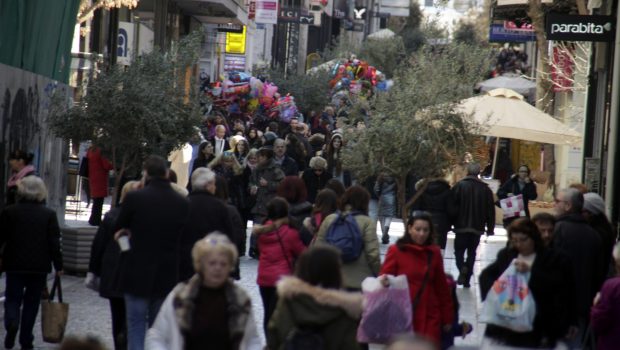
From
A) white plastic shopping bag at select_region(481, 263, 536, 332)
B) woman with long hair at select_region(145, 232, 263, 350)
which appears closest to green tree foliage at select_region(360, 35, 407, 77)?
white plastic shopping bag at select_region(481, 263, 536, 332)

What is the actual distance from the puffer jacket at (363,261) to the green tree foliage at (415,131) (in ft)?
23.4

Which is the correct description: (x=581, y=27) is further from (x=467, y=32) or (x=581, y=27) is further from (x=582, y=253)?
(x=467, y=32)

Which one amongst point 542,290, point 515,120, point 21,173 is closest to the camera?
point 542,290

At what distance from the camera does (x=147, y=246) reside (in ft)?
32.0

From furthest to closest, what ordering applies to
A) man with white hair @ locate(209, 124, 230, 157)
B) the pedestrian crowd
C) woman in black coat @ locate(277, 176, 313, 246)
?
1. man with white hair @ locate(209, 124, 230, 157)
2. woman in black coat @ locate(277, 176, 313, 246)
3. the pedestrian crowd

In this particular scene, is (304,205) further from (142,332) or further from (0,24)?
(0,24)

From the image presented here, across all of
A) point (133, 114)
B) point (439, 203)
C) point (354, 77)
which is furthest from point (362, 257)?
point (354, 77)

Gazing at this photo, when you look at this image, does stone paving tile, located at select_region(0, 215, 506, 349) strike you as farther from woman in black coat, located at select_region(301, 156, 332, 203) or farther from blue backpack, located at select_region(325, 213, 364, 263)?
woman in black coat, located at select_region(301, 156, 332, 203)

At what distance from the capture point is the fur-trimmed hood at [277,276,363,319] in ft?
21.5

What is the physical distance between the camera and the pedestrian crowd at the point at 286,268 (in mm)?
6668

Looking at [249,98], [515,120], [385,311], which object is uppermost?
[249,98]

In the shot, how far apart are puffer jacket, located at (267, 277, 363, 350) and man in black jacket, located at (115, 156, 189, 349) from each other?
125 inches

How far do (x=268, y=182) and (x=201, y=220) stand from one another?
855 cm

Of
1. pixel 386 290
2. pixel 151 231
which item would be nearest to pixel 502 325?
pixel 386 290
